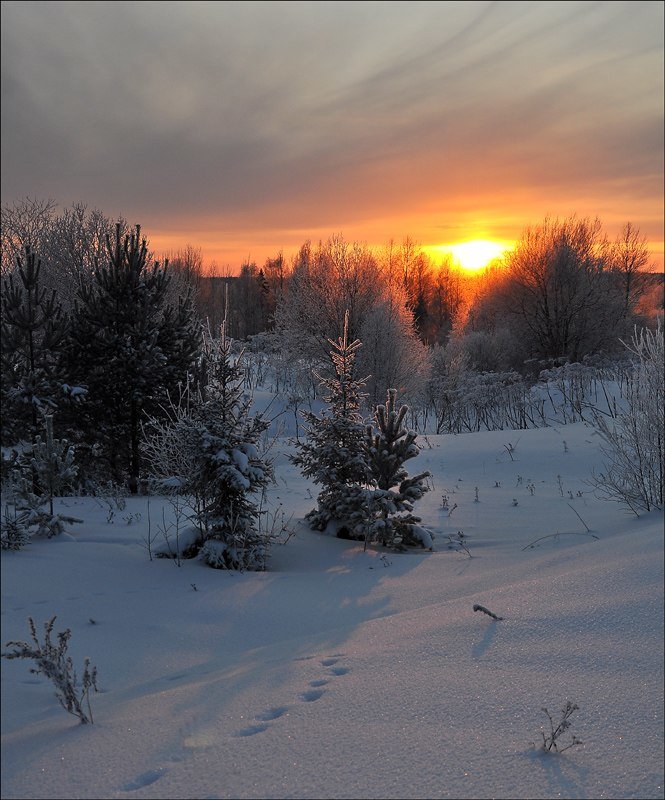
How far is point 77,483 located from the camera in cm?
1116

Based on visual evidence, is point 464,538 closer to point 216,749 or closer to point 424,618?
point 424,618

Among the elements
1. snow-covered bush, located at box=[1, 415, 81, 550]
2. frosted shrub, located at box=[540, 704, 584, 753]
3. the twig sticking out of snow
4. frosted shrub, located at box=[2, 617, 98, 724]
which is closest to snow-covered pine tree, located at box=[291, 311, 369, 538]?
snow-covered bush, located at box=[1, 415, 81, 550]

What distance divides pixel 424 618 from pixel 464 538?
4.21 m

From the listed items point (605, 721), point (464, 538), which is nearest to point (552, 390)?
point (464, 538)

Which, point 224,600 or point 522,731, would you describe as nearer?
point 522,731

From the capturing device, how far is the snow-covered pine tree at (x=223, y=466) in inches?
251

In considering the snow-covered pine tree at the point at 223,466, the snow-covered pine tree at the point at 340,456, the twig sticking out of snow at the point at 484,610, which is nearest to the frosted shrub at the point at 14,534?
the snow-covered pine tree at the point at 223,466

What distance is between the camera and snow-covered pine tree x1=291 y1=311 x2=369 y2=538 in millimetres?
8000

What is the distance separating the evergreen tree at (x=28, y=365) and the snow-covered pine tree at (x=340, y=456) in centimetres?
513

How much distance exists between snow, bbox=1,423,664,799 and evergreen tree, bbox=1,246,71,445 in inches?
200

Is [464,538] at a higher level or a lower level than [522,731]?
lower

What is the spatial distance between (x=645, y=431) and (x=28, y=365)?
10048 millimetres

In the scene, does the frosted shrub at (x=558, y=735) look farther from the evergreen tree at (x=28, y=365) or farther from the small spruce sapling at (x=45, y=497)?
the evergreen tree at (x=28, y=365)

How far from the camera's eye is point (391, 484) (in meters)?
8.07
